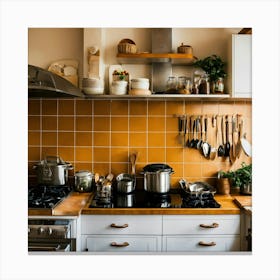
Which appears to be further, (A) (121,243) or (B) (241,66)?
(B) (241,66)

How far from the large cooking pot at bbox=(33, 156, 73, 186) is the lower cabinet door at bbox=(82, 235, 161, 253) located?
1.68 ft

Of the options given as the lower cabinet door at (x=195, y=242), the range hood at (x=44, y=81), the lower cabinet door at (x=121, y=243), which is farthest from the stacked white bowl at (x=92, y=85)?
the lower cabinet door at (x=195, y=242)

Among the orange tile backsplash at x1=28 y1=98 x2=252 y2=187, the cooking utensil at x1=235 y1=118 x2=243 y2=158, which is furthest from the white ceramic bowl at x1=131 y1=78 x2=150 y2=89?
the cooking utensil at x1=235 y1=118 x2=243 y2=158

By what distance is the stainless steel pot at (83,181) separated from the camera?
2.47 meters

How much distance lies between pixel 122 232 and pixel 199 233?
0.43 metres

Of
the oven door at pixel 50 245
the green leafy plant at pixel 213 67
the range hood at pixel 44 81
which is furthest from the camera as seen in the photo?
the green leafy plant at pixel 213 67

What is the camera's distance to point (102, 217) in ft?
6.87

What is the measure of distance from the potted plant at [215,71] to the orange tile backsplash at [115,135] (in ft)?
0.74

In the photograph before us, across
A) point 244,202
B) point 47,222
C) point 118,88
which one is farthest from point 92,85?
point 244,202

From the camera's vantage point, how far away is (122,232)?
6.89 ft

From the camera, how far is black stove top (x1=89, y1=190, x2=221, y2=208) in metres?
2.16

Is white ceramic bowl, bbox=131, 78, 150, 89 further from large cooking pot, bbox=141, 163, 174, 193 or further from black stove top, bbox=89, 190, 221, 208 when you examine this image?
black stove top, bbox=89, 190, 221, 208

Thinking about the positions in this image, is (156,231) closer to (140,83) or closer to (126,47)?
(140,83)

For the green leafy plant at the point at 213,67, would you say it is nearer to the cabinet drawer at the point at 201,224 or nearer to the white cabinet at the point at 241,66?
the white cabinet at the point at 241,66
